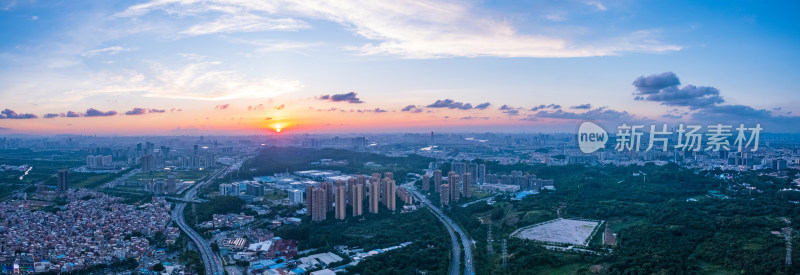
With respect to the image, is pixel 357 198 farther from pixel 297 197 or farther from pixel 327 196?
pixel 297 197

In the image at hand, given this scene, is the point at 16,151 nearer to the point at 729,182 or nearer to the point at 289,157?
the point at 289,157

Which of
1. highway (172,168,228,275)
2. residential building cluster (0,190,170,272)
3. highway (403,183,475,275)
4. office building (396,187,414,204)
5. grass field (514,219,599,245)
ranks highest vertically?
office building (396,187,414,204)

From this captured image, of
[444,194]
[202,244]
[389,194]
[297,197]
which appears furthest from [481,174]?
[202,244]

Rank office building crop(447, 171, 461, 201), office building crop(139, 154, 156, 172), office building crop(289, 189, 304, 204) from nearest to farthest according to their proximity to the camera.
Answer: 1. office building crop(289, 189, 304, 204)
2. office building crop(447, 171, 461, 201)
3. office building crop(139, 154, 156, 172)

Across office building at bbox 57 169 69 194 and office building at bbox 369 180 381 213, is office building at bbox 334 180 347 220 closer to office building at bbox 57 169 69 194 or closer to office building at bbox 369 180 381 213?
office building at bbox 369 180 381 213

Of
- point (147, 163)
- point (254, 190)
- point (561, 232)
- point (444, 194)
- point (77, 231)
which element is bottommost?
point (77, 231)

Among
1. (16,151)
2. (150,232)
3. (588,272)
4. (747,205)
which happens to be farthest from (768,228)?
(16,151)

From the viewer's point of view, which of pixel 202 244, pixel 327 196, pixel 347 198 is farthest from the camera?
pixel 347 198

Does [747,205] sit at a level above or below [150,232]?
above

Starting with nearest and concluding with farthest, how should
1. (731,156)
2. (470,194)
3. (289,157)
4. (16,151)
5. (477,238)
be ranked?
(477,238) → (470,194) → (731,156) → (289,157) → (16,151)

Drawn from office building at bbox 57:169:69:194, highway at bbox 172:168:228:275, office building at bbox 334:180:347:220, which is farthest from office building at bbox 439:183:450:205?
office building at bbox 57:169:69:194

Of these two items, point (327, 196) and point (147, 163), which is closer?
point (327, 196)
